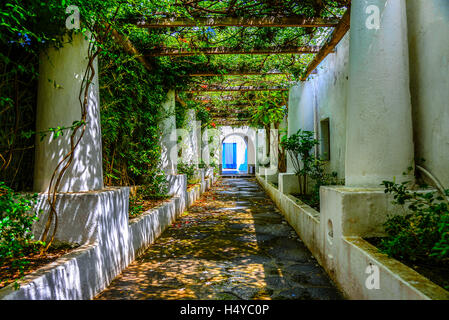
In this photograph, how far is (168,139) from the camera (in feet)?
27.6

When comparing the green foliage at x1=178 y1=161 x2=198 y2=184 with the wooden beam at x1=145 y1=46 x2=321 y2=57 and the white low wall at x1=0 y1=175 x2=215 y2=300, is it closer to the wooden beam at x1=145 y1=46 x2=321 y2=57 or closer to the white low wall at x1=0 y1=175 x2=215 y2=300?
the wooden beam at x1=145 y1=46 x2=321 y2=57

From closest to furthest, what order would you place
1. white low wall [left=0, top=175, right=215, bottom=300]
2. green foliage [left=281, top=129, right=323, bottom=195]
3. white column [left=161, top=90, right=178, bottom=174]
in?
white low wall [left=0, top=175, right=215, bottom=300]
green foliage [left=281, top=129, right=323, bottom=195]
white column [left=161, top=90, right=178, bottom=174]

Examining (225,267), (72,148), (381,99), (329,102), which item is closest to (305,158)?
(329,102)

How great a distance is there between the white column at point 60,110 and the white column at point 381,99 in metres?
3.25

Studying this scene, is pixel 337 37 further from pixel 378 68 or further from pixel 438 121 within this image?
pixel 438 121

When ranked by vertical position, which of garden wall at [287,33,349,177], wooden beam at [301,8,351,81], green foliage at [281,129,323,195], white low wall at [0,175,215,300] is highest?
wooden beam at [301,8,351,81]

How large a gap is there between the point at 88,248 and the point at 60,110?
157 cm

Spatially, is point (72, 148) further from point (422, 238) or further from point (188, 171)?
point (188, 171)

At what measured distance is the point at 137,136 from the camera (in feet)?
22.8

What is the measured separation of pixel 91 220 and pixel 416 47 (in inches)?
169

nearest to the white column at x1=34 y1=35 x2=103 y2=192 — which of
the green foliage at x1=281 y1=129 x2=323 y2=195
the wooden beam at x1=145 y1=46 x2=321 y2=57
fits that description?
the wooden beam at x1=145 y1=46 x2=321 y2=57

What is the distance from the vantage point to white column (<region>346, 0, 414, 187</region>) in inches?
136

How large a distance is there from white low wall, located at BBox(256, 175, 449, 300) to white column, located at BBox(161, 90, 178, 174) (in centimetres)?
469
